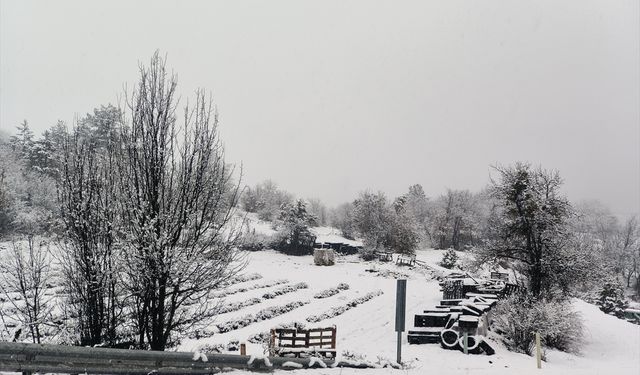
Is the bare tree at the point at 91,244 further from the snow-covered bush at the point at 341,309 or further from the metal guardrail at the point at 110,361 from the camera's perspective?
the snow-covered bush at the point at 341,309

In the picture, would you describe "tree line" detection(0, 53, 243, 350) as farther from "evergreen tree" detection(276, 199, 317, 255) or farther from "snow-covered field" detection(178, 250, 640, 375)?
"evergreen tree" detection(276, 199, 317, 255)

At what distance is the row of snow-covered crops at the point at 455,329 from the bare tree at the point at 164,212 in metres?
11.0

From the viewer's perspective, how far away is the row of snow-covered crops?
1562 cm

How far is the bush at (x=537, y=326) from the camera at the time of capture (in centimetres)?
1795

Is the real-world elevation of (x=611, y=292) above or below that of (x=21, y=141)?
below

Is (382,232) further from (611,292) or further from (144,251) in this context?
(144,251)

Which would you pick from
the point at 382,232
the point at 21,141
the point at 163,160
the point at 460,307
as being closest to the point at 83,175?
the point at 163,160

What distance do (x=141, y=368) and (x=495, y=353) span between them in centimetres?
1371

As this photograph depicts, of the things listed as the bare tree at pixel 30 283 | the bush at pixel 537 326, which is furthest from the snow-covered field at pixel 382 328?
the bare tree at pixel 30 283

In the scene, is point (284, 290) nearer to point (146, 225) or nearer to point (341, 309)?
point (341, 309)

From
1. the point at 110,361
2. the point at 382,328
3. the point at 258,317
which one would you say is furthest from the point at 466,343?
the point at 110,361

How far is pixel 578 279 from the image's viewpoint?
23.9 meters

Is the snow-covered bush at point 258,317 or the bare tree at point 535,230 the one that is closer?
the snow-covered bush at point 258,317

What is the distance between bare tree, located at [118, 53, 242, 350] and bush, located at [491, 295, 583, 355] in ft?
49.4
